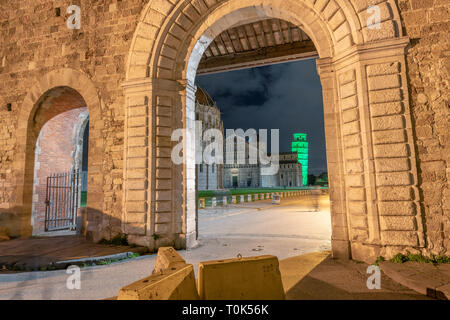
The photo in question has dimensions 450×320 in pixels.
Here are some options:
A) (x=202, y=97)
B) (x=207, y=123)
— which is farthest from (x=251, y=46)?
(x=202, y=97)

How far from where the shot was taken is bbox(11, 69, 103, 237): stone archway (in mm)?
6961

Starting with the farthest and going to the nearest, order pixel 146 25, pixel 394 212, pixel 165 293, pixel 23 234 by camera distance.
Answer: pixel 23 234
pixel 146 25
pixel 394 212
pixel 165 293

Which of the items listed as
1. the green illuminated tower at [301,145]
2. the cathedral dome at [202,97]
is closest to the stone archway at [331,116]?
the cathedral dome at [202,97]

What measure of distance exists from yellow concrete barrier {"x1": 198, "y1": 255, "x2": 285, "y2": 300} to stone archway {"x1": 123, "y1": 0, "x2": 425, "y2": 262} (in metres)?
2.62

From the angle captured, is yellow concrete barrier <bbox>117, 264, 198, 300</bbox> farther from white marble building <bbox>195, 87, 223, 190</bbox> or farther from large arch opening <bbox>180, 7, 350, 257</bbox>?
white marble building <bbox>195, 87, 223, 190</bbox>

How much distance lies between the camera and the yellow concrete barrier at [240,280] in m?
2.62

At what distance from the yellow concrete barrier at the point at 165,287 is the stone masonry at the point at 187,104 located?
338 cm

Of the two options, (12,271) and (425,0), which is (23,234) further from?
(425,0)

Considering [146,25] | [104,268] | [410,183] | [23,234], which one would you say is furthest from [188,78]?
[23,234]

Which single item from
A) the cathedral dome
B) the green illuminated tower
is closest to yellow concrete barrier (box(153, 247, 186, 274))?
the cathedral dome

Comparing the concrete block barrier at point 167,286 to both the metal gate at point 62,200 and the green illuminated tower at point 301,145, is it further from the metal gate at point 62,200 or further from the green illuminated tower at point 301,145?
the green illuminated tower at point 301,145

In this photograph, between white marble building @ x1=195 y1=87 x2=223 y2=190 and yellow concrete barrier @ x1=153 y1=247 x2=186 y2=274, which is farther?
white marble building @ x1=195 y1=87 x2=223 y2=190

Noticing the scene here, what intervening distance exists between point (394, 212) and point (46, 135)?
997 centimetres
